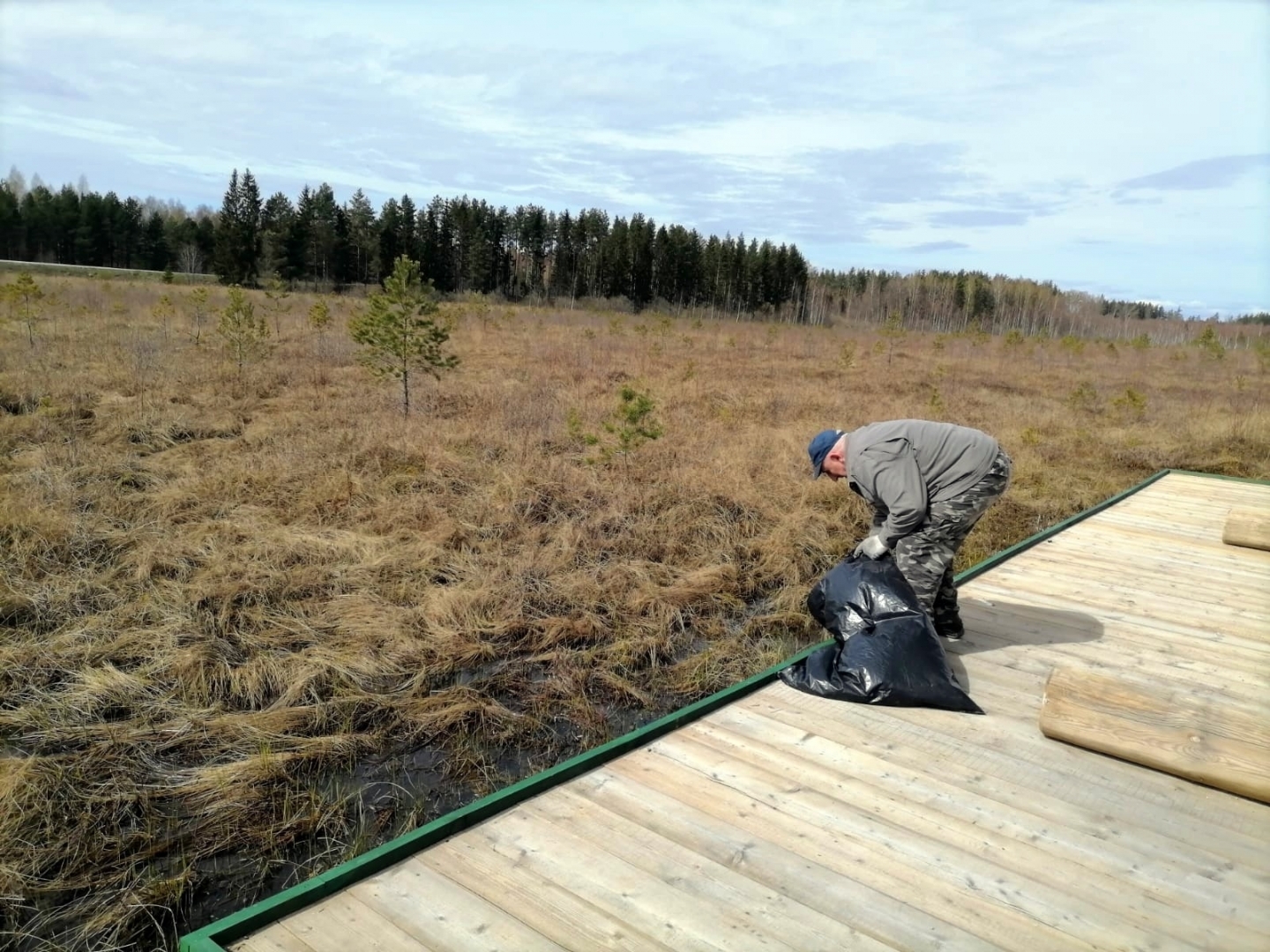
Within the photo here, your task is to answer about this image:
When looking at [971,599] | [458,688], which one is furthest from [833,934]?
[971,599]

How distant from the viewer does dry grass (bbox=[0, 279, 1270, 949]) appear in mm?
3367

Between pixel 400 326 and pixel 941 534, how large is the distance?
8.26 metres

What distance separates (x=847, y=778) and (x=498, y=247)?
169 ft

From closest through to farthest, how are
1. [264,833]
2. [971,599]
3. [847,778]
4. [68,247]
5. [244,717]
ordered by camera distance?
1. [847,778]
2. [264,833]
3. [244,717]
4. [971,599]
5. [68,247]

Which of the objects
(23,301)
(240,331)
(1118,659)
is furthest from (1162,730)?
(23,301)

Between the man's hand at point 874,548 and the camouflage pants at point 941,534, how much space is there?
8 cm

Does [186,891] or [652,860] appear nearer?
[652,860]

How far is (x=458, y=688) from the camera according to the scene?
4.45 meters

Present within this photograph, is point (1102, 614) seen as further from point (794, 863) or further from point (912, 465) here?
point (794, 863)

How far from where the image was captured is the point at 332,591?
5.50 m

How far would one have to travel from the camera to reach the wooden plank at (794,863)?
2.08 m

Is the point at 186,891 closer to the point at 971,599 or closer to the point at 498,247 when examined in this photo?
the point at 971,599

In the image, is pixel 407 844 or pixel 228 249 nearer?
pixel 407 844

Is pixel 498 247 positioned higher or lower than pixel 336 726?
higher
